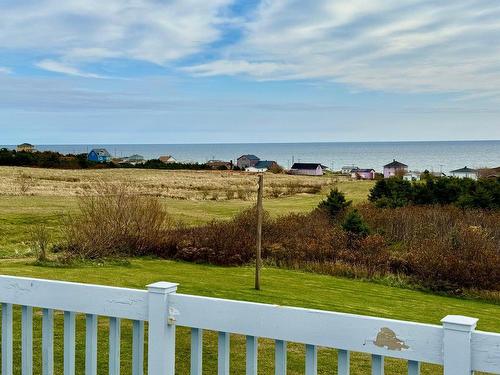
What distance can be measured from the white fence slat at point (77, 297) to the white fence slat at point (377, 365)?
4.12 feet

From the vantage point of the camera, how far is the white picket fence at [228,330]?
8.49ft

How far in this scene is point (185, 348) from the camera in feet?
21.3

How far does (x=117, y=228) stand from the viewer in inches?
593

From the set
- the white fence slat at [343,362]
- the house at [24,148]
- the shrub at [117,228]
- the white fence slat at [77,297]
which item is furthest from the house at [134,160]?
the white fence slat at [343,362]

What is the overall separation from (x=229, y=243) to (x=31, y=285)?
11.7m

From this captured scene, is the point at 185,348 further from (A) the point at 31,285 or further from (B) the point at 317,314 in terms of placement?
(B) the point at 317,314

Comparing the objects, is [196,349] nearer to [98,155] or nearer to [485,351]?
[485,351]

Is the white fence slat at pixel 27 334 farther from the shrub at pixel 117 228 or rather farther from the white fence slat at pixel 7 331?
the shrub at pixel 117 228

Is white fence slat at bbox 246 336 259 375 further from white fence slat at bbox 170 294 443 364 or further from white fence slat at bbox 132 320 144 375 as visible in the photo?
white fence slat at bbox 132 320 144 375

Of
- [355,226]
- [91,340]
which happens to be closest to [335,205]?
[355,226]

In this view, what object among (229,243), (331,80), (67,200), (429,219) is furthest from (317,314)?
(331,80)

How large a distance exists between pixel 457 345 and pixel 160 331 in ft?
5.08

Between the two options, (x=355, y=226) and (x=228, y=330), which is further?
(x=355, y=226)

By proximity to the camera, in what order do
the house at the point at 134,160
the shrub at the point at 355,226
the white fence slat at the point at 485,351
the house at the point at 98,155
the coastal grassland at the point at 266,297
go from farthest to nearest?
the house at the point at 98,155 < the house at the point at 134,160 < the shrub at the point at 355,226 < the coastal grassland at the point at 266,297 < the white fence slat at the point at 485,351
